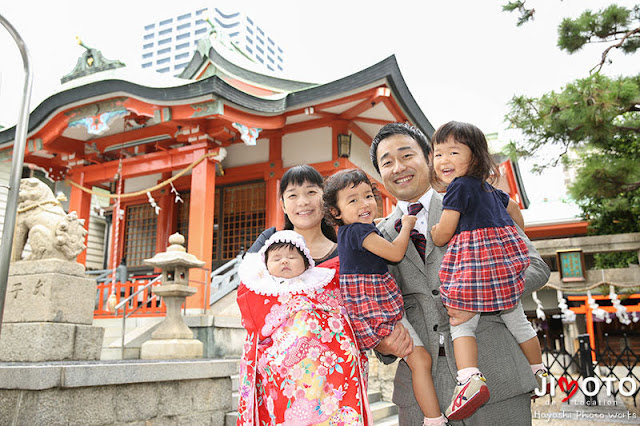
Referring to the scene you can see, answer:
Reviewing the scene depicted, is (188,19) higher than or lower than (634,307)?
higher

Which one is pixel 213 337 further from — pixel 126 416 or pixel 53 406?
pixel 53 406

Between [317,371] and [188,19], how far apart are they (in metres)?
100.0

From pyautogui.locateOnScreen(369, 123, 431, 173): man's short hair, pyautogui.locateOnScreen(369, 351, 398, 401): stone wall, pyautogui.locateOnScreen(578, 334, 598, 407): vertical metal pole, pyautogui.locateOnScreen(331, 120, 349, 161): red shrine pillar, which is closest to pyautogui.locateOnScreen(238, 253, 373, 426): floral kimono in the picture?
pyautogui.locateOnScreen(369, 123, 431, 173): man's short hair

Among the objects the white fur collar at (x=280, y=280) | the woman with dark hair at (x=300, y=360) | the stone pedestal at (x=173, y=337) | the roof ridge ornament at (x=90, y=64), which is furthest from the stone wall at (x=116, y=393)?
the roof ridge ornament at (x=90, y=64)

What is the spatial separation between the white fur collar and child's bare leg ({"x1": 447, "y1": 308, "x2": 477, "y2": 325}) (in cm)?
63

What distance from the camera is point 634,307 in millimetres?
10758

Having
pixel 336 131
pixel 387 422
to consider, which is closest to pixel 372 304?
pixel 387 422

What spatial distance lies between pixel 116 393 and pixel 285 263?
261cm

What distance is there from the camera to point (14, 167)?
3504mm

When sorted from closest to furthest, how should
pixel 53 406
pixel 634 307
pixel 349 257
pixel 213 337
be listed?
pixel 349 257, pixel 53 406, pixel 213 337, pixel 634 307

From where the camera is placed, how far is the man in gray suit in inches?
67.5

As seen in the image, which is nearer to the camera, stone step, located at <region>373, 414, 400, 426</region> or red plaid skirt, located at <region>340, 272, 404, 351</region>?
red plaid skirt, located at <region>340, 272, 404, 351</region>

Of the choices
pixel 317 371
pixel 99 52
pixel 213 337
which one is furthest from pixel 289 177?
pixel 99 52

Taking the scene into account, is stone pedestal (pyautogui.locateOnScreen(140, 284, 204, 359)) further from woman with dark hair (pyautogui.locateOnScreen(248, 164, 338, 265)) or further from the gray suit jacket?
the gray suit jacket
